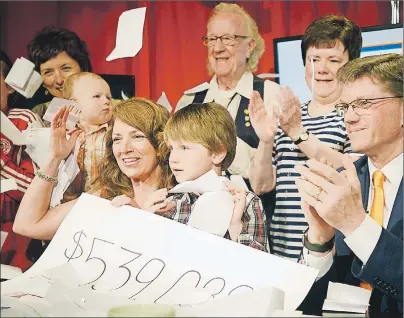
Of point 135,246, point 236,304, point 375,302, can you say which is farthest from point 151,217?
point 375,302

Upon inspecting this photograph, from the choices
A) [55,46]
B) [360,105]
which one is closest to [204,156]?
[360,105]

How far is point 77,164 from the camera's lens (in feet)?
4.54

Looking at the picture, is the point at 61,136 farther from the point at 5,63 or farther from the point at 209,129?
the point at 209,129

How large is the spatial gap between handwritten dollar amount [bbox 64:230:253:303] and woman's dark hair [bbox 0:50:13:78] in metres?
0.45

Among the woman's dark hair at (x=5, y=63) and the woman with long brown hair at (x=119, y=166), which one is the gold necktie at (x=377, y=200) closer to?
the woman with long brown hair at (x=119, y=166)

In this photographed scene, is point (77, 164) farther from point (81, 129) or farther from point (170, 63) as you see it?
point (170, 63)

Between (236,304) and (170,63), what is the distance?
0.63 meters

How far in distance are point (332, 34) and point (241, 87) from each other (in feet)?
0.77

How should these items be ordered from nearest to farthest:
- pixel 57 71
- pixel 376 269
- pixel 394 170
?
pixel 376 269, pixel 394 170, pixel 57 71

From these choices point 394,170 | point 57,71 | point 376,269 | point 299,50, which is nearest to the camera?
point 376,269

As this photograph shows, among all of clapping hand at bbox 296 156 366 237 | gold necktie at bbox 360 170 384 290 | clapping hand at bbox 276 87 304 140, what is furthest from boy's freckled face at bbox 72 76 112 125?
gold necktie at bbox 360 170 384 290

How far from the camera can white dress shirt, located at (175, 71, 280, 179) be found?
1.30m

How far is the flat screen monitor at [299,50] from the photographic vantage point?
1242 millimetres

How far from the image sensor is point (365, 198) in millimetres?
1200
